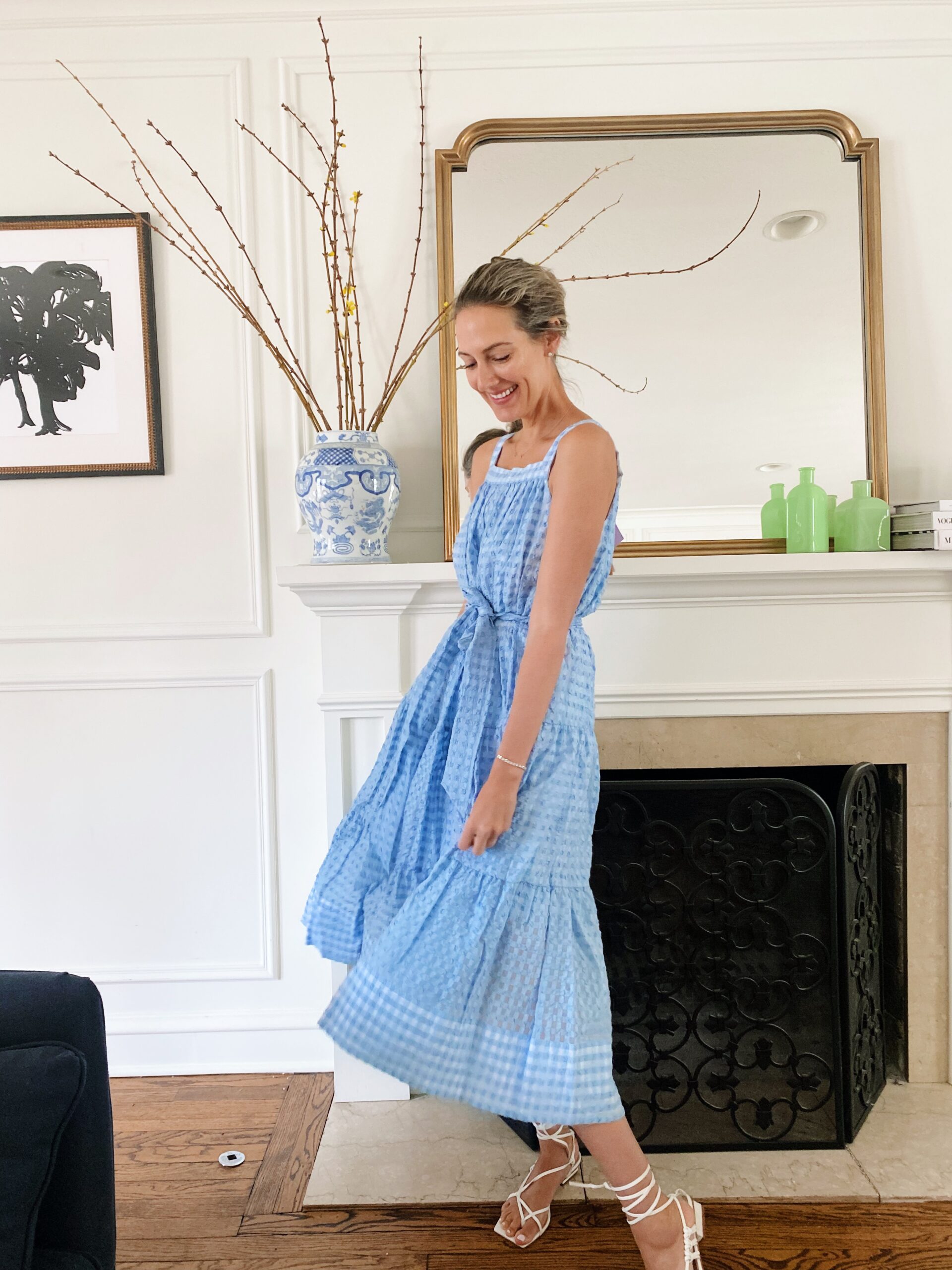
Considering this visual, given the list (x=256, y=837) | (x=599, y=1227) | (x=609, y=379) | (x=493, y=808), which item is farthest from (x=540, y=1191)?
(x=609, y=379)

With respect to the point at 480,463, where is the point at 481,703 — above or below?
below

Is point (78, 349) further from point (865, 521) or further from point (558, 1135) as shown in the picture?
point (558, 1135)

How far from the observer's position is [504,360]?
138 cm

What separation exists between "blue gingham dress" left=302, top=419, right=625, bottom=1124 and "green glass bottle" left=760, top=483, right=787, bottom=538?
78 centimetres

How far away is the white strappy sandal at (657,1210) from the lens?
53.4 inches

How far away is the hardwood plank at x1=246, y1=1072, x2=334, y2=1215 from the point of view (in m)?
1.68

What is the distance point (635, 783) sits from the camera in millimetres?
1854

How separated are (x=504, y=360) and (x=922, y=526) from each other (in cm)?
107

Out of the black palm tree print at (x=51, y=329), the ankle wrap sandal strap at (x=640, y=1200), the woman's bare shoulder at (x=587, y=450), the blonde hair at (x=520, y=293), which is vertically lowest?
the ankle wrap sandal strap at (x=640, y=1200)

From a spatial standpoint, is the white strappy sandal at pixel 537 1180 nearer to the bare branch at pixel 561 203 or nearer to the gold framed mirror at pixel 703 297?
the gold framed mirror at pixel 703 297

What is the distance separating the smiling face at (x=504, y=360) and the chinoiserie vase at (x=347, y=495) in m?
0.53

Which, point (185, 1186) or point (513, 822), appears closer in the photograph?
point (513, 822)

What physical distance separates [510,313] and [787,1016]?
151 cm

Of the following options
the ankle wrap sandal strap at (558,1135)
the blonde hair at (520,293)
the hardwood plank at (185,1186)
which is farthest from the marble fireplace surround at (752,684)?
the blonde hair at (520,293)
